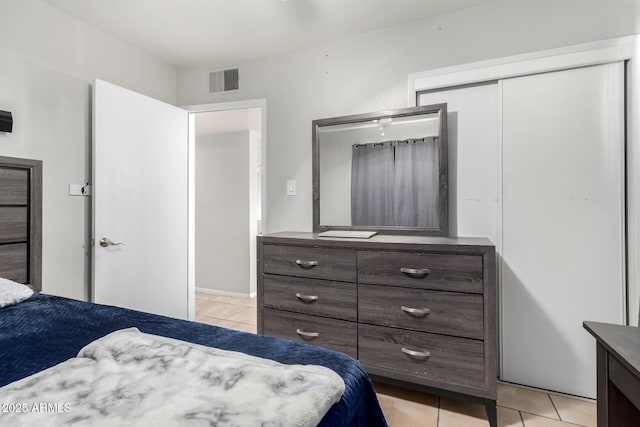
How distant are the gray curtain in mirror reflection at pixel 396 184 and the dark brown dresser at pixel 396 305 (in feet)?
1.48

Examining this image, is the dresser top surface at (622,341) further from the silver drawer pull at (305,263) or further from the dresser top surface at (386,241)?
→ the silver drawer pull at (305,263)

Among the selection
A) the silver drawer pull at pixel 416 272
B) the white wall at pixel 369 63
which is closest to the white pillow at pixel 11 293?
the white wall at pixel 369 63

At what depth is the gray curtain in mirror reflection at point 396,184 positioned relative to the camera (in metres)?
2.23

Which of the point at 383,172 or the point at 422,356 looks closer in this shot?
the point at 422,356

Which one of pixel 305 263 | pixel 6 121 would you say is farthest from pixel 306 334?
pixel 6 121

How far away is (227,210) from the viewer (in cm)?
453

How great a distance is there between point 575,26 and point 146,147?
311 cm

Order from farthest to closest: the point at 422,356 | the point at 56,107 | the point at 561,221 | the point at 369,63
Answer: the point at 369,63 < the point at 56,107 < the point at 561,221 < the point at 422,356

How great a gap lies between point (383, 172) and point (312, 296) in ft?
3.40

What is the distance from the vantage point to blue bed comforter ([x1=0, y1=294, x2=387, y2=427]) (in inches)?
32.7

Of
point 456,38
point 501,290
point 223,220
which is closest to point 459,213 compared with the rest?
point 501,290

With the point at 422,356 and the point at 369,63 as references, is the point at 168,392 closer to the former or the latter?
the point at 422,356

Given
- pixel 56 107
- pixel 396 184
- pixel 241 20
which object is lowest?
pixel 396 184

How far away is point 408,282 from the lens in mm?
1788
